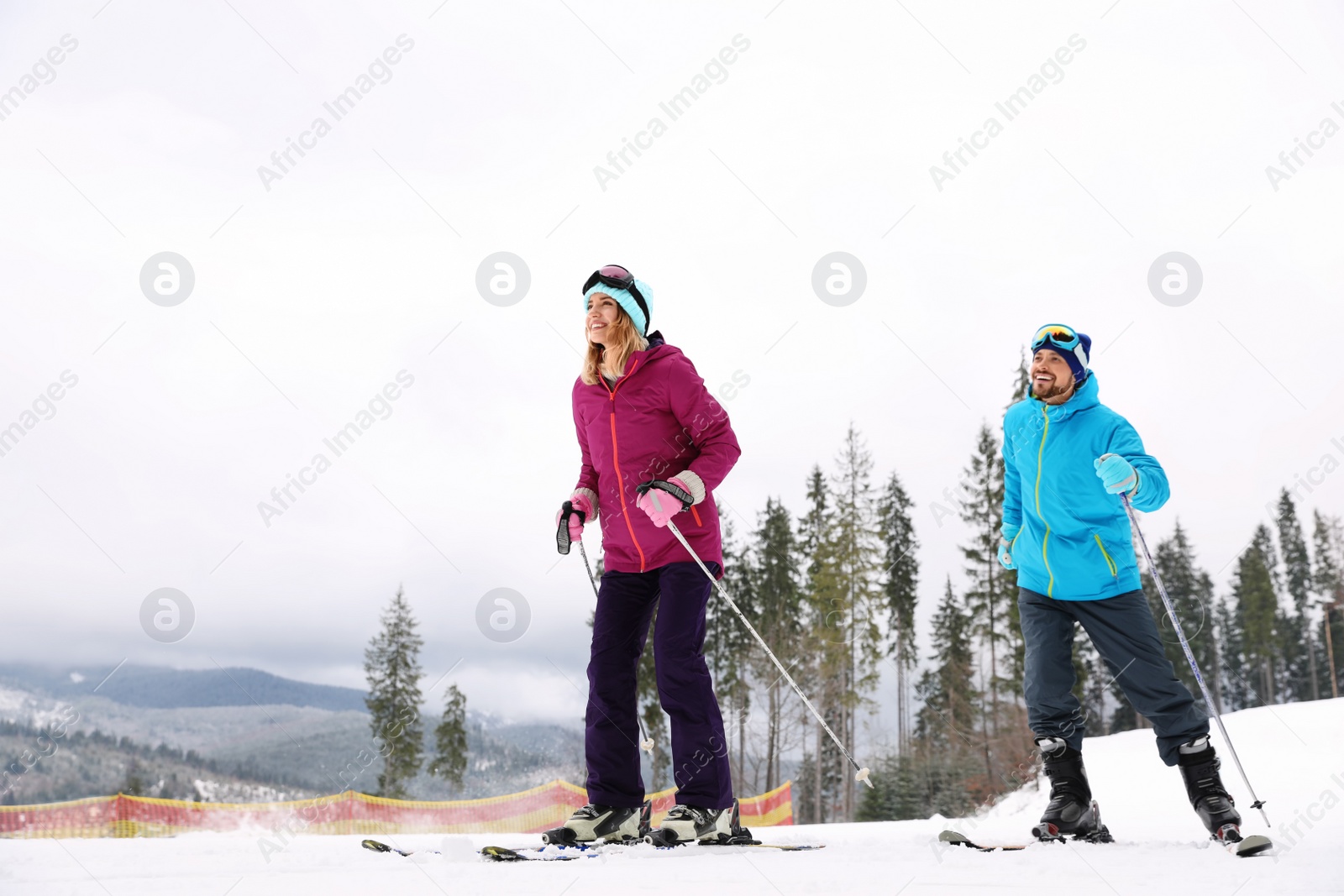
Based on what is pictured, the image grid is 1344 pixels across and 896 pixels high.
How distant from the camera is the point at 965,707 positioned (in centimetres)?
2794

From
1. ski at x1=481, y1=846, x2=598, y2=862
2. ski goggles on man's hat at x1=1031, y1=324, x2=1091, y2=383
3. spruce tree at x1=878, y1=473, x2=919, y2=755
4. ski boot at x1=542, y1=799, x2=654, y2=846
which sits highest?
spruce tree at x1=878, y1=473, x2=919, y2=755

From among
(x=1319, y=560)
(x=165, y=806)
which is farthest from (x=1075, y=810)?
(x=1319, y=560)

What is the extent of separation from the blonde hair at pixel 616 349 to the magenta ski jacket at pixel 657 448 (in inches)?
1.8

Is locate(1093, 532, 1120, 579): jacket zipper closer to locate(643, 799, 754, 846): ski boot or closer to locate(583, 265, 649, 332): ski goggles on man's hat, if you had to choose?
locate(643, 799, 754, 846): ski boot

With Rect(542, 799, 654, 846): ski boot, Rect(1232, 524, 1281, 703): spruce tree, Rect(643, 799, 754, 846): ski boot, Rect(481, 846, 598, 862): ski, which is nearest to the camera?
Rect(481, 846, 598, 862): ski

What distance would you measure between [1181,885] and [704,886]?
1.17 meters

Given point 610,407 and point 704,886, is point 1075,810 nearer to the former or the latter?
point 704,886

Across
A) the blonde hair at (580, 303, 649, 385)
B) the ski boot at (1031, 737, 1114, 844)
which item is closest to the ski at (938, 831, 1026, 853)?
the ski boot at (1031, 737, 1114, 844)

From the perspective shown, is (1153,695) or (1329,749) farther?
(1329,749)

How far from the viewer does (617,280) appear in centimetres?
367

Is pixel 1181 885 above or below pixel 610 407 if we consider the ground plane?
below

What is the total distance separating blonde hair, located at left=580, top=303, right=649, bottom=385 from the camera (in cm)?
360

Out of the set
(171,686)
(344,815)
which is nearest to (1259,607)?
(344,815)

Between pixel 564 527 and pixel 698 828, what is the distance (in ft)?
4.33
